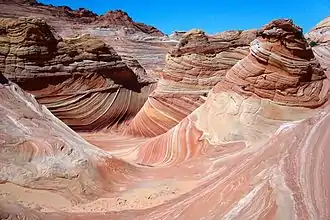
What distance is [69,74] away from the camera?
1543 cm

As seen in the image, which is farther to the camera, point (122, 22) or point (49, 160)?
point (122, 22)

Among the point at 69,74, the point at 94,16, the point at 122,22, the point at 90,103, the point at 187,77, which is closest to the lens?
the point at 187,77

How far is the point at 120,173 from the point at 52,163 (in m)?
1.07

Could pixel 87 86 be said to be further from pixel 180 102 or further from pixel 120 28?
pixel 120 28

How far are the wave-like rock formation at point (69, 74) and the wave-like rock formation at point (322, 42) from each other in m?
6.56

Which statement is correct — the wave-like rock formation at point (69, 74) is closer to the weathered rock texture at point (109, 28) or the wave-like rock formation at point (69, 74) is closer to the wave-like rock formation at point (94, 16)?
the weathered rock texture at point (109, 28)

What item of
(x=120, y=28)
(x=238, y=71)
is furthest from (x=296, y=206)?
(x=120, y=28)

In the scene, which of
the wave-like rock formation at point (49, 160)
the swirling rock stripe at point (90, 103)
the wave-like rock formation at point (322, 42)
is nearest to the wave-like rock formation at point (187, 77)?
the wave-like rock formation at point (322, 42)

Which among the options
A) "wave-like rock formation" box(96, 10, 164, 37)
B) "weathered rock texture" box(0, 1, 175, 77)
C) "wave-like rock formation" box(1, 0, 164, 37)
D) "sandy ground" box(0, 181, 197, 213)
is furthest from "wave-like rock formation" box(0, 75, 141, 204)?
"wave-like rock formation" box(96, 10, 164, 37)

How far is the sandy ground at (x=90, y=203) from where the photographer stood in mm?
5214

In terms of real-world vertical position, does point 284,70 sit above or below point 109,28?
below

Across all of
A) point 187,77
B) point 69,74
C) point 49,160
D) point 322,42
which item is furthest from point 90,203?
point 322,42

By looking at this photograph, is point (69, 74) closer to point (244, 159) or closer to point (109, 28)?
point (244, 159)

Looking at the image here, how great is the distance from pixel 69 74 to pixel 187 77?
4597mm
